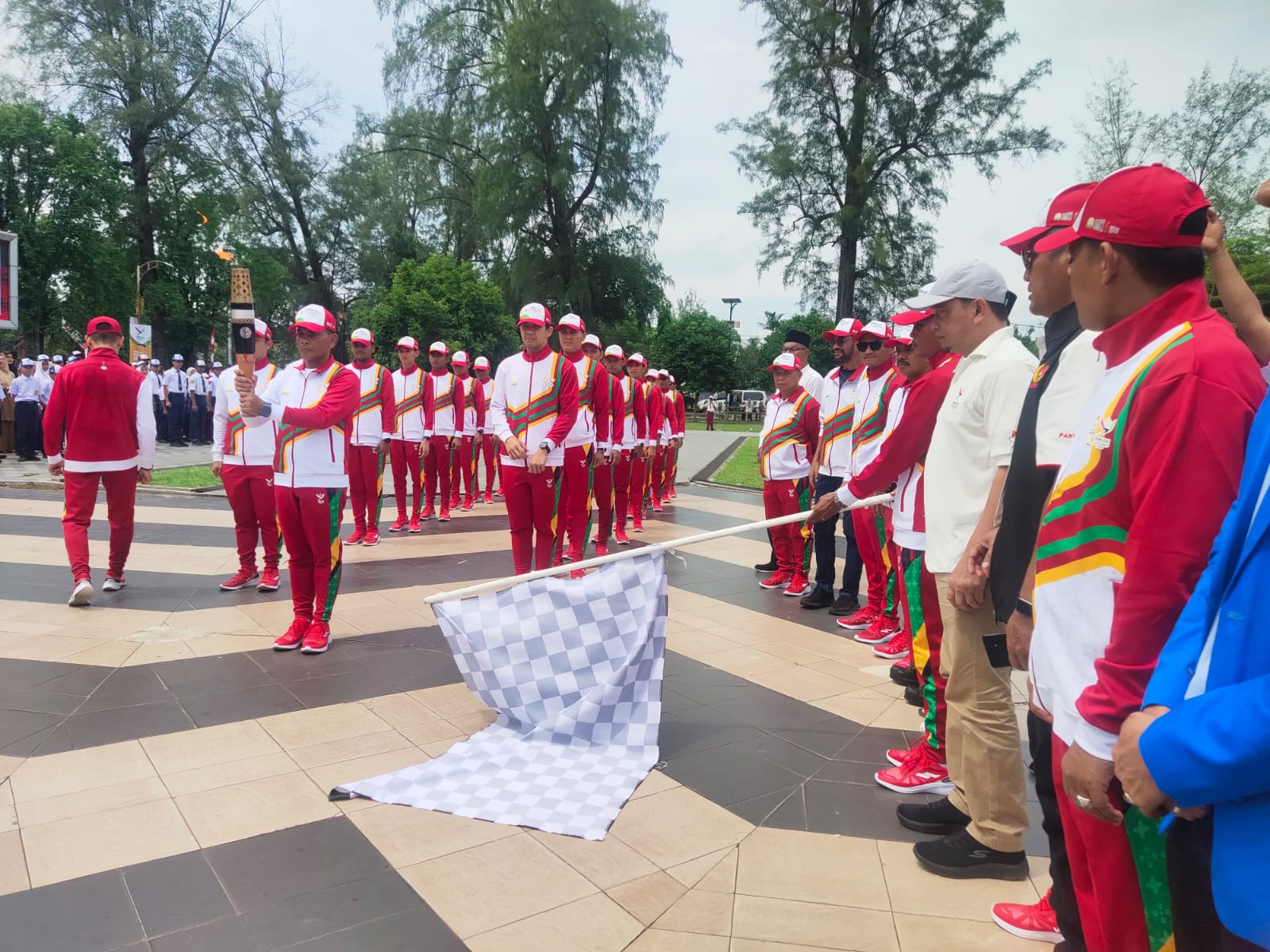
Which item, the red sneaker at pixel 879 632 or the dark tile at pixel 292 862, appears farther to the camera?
the red sneaker at pixel 879 632

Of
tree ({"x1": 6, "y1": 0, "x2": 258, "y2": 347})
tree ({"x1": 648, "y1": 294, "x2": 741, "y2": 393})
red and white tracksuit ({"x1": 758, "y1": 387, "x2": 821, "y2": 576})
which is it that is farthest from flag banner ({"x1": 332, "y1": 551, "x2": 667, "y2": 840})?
tree ({"x1": 648, "y1": 294, "x2": 741, "y2": 393})

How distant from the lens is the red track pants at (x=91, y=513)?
644 cm

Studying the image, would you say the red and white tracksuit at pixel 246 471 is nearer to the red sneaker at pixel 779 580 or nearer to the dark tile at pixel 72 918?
the red sneaker at pixel 779 580

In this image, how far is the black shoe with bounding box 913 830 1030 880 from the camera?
293cm

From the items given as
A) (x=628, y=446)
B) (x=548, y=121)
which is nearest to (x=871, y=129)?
(x=548, y=121)

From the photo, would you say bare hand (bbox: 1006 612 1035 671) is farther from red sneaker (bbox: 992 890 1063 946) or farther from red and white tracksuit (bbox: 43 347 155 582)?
red and white tracksuit (bbox: 43 347 155 582)

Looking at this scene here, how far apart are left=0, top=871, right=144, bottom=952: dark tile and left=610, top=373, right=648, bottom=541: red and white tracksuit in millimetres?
6981

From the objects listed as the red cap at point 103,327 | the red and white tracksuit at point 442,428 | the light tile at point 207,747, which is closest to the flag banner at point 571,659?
the light tile at point 207,747

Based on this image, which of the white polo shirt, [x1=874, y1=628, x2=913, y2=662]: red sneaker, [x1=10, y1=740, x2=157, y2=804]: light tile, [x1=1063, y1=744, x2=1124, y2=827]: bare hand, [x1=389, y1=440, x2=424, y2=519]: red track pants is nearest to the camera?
Result: [x1=1063, y1=744, x2=1124, y2=827]: bare hand

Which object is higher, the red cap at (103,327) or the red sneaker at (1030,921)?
the red cap at (103,327)

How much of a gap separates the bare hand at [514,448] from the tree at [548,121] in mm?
23913

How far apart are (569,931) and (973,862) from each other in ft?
4.71

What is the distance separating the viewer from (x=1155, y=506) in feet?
4.77

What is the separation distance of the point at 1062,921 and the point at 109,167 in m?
35.5
